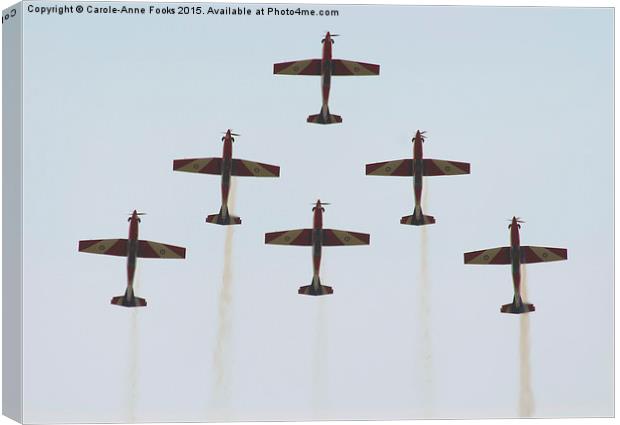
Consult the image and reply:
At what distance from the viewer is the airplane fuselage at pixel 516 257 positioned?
1166 cm

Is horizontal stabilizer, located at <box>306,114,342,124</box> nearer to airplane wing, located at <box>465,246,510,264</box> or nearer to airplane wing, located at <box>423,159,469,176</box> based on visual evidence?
airplane wing, located at <box>423,159,469,176</box>

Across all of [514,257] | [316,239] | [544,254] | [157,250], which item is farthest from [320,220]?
[544,254]

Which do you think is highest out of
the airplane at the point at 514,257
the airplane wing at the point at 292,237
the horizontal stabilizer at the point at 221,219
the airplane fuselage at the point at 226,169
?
the airplane fuselage at the point at 226,169

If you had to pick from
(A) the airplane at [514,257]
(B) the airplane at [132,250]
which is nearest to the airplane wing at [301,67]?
(B) the airplane at [132,250]

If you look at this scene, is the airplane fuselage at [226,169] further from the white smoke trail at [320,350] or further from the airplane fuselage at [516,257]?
the airplane fuselage at [516,257]

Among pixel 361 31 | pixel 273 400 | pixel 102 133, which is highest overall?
pixel 361 31

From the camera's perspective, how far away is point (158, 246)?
11.3m

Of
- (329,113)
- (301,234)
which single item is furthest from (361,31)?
(301,234)

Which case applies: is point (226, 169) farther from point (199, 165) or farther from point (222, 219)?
point (222, 219)

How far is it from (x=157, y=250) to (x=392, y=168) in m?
1.84

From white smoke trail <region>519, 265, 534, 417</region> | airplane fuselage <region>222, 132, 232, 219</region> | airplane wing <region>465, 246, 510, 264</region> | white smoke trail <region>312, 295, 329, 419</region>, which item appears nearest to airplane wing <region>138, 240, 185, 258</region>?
airplane fuselage <region>222, 132, 232, 219</region>

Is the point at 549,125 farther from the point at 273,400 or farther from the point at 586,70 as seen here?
the point at 273,400

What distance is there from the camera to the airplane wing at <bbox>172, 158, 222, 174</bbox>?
11305 millimetres

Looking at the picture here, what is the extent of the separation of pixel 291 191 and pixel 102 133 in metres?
1.44
